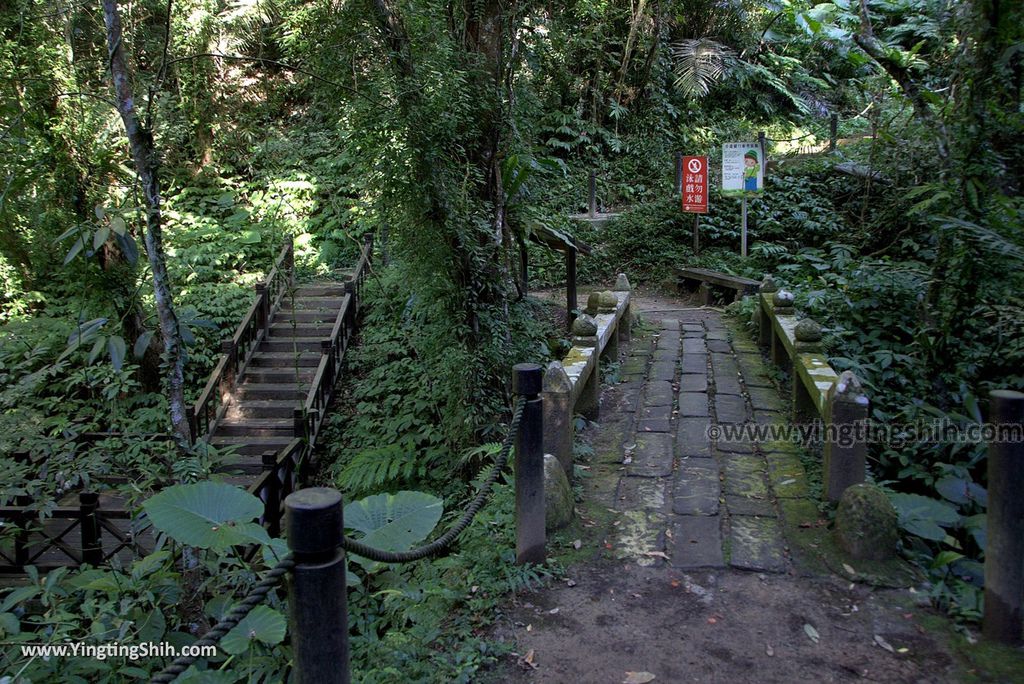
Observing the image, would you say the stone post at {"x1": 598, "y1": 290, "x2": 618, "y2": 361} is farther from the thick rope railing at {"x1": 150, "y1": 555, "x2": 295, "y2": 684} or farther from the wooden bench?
the thick rope railing at {"x1": 150, "y1": 555, "x2": 295, "y2": 684}

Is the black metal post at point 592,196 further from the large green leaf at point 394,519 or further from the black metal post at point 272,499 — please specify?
the large green leaf at point 394,519

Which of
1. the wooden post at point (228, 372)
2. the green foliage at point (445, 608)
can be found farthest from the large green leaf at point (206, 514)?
the wooden post at point (228, 372)

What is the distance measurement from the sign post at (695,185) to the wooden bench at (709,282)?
138 cm

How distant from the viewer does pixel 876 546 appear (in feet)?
11.9

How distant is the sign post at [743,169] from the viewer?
12.7 metres

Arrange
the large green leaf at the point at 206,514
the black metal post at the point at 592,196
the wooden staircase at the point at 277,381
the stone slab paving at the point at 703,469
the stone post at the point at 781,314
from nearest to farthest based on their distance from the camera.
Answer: the large green leaf at the point at 206,514 → the stone slab paving at the point at 703,469 → the stone post at the point at 781,314 → the wooden staircase at the point at 277,381 → the black metal post at the point at 592,196

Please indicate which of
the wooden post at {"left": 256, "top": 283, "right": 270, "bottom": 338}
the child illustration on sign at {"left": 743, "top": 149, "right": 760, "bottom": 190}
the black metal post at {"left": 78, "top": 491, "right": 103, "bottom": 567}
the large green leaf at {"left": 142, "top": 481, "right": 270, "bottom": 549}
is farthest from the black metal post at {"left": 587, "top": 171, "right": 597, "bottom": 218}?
the large green leaf at {"left": 142, "top": 481, "right": 270, "bottom": 549}

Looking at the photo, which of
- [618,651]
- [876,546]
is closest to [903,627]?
[876,546]

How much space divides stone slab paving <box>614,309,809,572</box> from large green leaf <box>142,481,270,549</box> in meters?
2.11

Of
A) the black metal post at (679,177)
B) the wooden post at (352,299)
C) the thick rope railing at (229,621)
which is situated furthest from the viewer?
the black metal post at (679,177)

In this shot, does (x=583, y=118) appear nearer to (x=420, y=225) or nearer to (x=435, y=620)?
(x=420, y=225)

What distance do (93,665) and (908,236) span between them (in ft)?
39.7

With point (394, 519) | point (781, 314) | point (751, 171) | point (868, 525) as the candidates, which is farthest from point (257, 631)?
point (751, 171)

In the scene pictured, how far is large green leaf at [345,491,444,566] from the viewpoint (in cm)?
259
